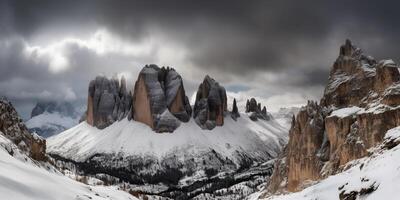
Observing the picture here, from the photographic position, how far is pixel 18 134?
101438 mm

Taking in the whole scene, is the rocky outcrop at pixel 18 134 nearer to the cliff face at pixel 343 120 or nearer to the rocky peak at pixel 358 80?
the cliff face at pixel 343 120

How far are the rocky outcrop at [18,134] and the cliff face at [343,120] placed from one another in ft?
203

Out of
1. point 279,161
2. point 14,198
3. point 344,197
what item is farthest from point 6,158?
point 279,161

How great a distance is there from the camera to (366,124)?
97.8 metres

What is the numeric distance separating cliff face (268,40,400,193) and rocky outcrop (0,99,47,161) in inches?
2441

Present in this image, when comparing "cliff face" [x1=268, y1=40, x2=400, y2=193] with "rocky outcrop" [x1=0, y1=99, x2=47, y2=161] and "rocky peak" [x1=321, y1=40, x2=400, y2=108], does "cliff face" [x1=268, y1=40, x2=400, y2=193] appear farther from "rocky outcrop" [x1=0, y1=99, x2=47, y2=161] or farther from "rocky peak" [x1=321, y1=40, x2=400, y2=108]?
"rocky outcrop" [x1=0, y1=99, x2=47, y2=161]

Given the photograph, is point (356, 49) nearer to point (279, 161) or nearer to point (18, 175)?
point (279, 161)

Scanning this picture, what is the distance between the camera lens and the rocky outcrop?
96.9 metres

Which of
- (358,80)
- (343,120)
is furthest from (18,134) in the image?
(358,80)

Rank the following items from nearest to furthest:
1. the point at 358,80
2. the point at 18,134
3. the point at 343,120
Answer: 1. the point at 18,134
2. the point at 343,120
3. the point at 358,80

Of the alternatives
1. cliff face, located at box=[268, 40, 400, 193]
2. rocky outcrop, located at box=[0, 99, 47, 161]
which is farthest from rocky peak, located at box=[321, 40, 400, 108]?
rocky outcrop, located at box=[0, 99, 47, 161]

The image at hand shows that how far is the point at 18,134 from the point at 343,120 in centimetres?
7069

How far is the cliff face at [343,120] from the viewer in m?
97.3

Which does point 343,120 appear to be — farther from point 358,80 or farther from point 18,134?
point 18,134
